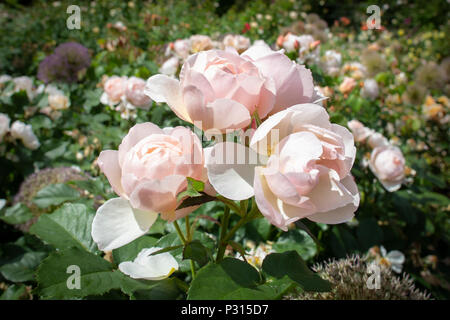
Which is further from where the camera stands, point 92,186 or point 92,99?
point 92,99

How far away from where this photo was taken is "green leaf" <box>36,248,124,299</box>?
0.45m

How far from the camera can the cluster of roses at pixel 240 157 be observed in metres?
0.37

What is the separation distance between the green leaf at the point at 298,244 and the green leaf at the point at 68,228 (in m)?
0.45

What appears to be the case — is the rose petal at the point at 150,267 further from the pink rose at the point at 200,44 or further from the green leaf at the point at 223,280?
the pink rose at the point at 200,44

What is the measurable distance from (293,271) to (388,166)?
84 centimetres

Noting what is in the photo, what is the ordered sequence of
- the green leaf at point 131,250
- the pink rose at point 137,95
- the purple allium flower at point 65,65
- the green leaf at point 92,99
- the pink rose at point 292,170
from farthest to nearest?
the purple allium flower at point 65,65 → the green leaf at point 92,99 → the pink rose at point 137,95 → the green leaf at point 131,250 → the pink rose at point 292,170

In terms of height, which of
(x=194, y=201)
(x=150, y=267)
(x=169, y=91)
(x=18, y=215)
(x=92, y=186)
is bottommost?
(x=18, y=215)

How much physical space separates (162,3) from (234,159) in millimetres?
4824

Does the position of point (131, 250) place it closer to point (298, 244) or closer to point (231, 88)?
point (231, 88)

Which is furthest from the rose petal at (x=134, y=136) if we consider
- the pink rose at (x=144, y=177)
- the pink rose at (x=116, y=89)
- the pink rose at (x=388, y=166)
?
the pink rose at (x=388, y=166)

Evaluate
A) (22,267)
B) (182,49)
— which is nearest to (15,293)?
(22,267)

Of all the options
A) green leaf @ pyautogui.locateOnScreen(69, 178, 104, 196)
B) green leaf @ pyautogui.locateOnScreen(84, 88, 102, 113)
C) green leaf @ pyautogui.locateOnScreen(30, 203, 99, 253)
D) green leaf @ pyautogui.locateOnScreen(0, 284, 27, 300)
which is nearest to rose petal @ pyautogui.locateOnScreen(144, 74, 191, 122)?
green leaf @ pyautogui.locateOnScreen(30, 203, 99, 253)

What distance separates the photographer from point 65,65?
1.96 metres

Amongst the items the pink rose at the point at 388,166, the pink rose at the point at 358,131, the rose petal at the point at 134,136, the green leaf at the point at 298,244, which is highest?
the rose petal at the point at 134,136
